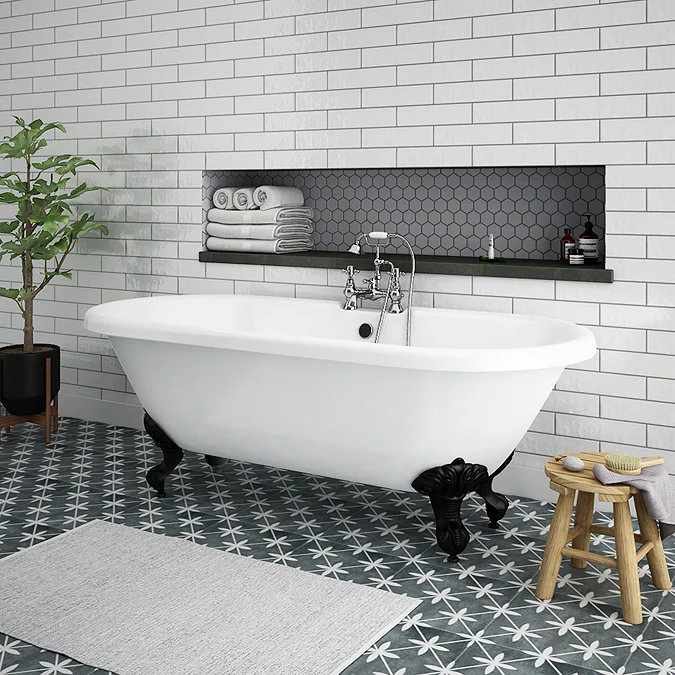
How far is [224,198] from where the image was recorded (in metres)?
4.59

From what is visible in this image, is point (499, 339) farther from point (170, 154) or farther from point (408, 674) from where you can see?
point (170, 154)

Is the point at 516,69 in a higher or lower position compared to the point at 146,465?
higher

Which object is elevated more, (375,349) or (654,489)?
(375,349)

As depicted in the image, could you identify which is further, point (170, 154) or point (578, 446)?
point (170, 154)

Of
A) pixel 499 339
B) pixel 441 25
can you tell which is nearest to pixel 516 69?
pixel 441 25

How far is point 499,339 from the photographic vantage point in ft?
12.0

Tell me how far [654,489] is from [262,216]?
241cm

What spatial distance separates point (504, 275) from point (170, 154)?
1923mm

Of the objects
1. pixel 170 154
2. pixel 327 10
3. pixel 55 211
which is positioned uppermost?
pixel 327 10

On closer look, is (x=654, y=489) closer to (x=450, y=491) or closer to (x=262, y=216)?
(x=450, y=491)

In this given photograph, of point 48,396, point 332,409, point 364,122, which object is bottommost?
point 48,396

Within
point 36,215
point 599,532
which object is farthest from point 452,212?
point 36,215

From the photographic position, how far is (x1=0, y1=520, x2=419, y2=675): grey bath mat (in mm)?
2477

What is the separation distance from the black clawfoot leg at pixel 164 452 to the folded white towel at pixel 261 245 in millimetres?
1100
